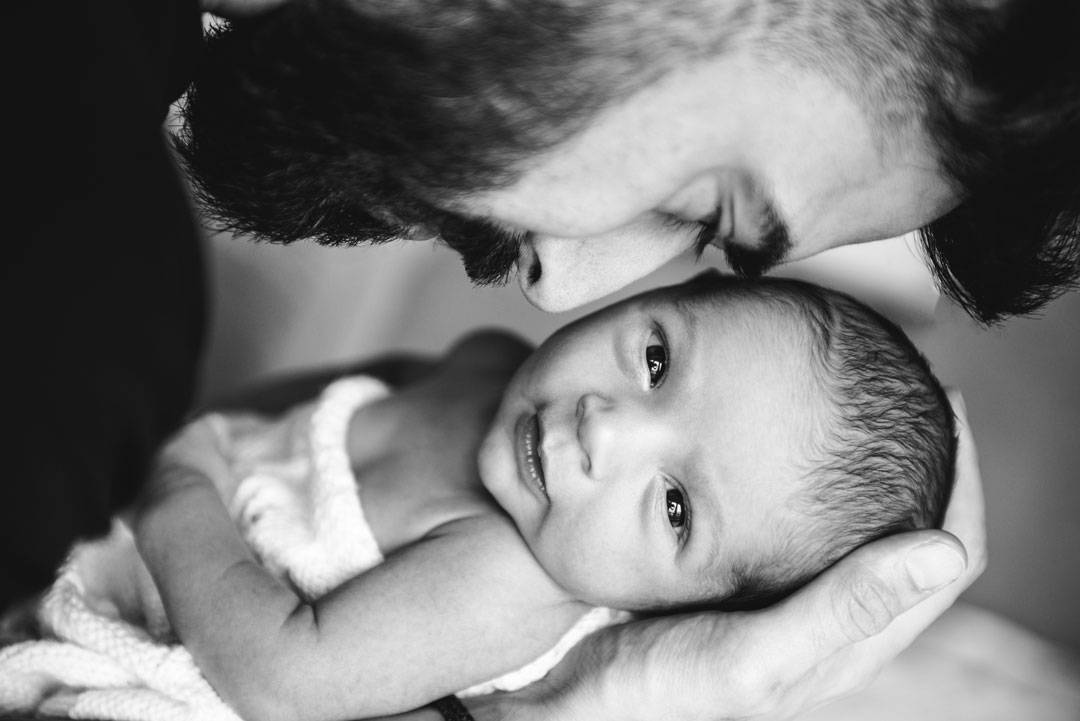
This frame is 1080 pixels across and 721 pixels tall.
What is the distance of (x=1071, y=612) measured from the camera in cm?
175

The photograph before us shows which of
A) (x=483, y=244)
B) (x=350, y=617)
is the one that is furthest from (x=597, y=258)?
(x=350, y=617)

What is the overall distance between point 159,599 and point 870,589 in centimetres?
84

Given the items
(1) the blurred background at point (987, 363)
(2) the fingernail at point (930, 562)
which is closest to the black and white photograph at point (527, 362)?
(2) the fingernail at point (930, 562)

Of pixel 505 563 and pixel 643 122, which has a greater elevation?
pixel 643 122

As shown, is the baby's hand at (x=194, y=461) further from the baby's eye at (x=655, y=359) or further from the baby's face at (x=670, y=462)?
the baby's eye at (x=655, y=359)

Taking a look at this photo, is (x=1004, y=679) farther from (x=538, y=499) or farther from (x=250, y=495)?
(x=250, y=495)

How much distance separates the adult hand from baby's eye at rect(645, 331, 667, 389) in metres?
0.28

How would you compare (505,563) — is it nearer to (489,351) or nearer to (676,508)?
(676,508)

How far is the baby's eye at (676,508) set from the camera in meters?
1.08

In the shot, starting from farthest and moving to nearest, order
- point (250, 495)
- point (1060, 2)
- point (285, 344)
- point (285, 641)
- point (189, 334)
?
point (285, 344)
point (250, 495)
point (285, 641)
point (1060, 2)
point (189, 334)

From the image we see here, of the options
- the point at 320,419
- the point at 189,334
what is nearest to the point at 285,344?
the point at 320,419

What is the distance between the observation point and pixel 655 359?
3.76 feet

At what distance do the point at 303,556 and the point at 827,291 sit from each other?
2.39ft

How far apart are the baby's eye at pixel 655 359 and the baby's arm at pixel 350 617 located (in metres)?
0.25
